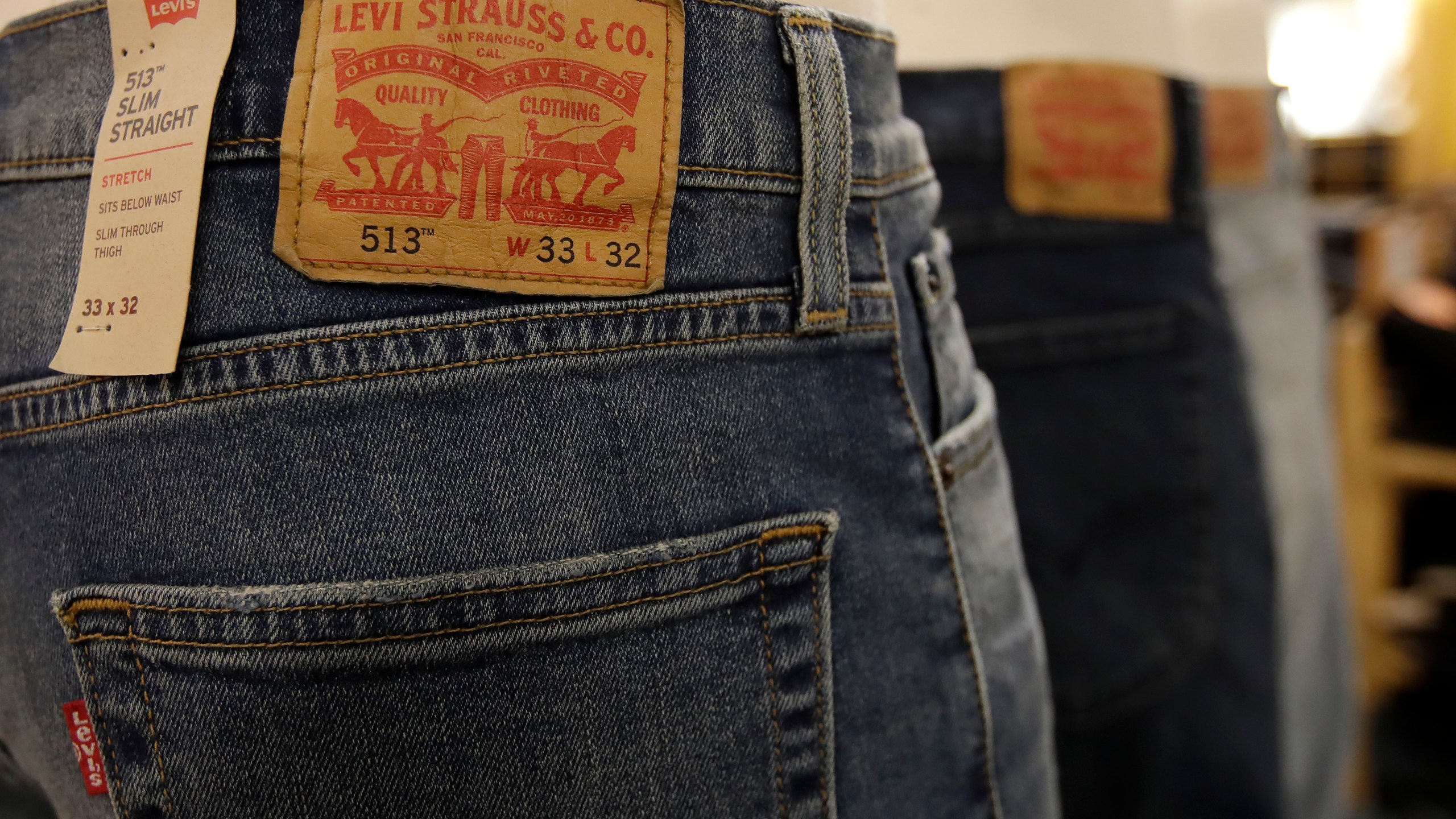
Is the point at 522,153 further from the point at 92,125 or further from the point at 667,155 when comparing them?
the point at 92,125

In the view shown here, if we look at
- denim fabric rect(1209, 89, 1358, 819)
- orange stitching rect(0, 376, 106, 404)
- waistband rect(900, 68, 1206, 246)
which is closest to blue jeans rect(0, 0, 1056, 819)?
orange stitching rect(0, 376, 106, 404)

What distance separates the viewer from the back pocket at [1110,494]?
88cm

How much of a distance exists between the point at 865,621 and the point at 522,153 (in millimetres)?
276

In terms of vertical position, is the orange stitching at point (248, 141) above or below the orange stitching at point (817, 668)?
above

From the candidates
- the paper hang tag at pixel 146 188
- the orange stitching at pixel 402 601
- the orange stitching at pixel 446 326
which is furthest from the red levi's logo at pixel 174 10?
the orange stitching at pixel 402 601

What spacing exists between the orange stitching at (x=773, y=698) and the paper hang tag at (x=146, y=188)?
0.27 meters

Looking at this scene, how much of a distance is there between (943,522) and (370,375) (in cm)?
29

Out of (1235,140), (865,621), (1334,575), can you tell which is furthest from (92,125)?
(1334,575)

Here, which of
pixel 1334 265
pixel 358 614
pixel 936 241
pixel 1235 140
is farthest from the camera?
pixel 1334 265

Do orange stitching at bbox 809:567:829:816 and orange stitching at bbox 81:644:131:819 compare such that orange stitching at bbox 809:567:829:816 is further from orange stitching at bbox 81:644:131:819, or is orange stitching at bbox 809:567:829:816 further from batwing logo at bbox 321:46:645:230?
orange stitching at bbox 81:644:131:819

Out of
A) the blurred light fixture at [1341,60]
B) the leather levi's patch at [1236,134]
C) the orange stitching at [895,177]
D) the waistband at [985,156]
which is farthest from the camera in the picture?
the blurred light fixture at [1341,60]

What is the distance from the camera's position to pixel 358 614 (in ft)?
1.20

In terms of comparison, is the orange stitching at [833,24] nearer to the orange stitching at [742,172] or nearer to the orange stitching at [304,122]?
the orange stitching at [742,172]

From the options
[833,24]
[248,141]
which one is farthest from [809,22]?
[248,141]
